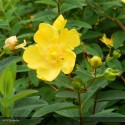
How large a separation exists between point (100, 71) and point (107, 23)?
53cm

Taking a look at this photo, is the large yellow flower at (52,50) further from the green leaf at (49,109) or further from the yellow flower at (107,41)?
the yellow flower at (107,41)

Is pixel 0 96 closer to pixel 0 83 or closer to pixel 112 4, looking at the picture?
pixel 0 83

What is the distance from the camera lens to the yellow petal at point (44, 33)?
1203mm

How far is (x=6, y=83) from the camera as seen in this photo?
1.06 meters

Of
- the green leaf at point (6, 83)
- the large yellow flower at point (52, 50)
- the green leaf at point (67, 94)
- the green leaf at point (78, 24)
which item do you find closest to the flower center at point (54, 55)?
the large yellow flower at point (52, 50)

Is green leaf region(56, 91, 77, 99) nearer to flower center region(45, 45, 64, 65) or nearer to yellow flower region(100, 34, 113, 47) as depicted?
flower center region(45, 45, 64, 65)

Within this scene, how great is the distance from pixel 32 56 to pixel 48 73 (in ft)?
0.29

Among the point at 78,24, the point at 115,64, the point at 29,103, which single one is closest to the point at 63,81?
the point at 29,103

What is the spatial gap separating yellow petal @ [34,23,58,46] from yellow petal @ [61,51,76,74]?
0.26 ft

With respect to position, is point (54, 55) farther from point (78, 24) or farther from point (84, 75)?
point (78, 24)

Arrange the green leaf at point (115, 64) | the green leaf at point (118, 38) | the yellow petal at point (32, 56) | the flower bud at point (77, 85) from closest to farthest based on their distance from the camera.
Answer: the flower bud at point (77, 85), the yellow petal at point (32, 56), the green leaf at point (115, 64), the green leaf at point (118, 38)

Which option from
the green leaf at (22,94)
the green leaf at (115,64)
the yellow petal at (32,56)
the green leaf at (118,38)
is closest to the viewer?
the green leaf at (22,94)

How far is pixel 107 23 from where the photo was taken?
1740mm

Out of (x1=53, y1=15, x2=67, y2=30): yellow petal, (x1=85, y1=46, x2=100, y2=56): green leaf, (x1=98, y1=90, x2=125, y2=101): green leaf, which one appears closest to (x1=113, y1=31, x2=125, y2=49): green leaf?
(x1=85, y1=46, x2=100, y2=56): green leaf
